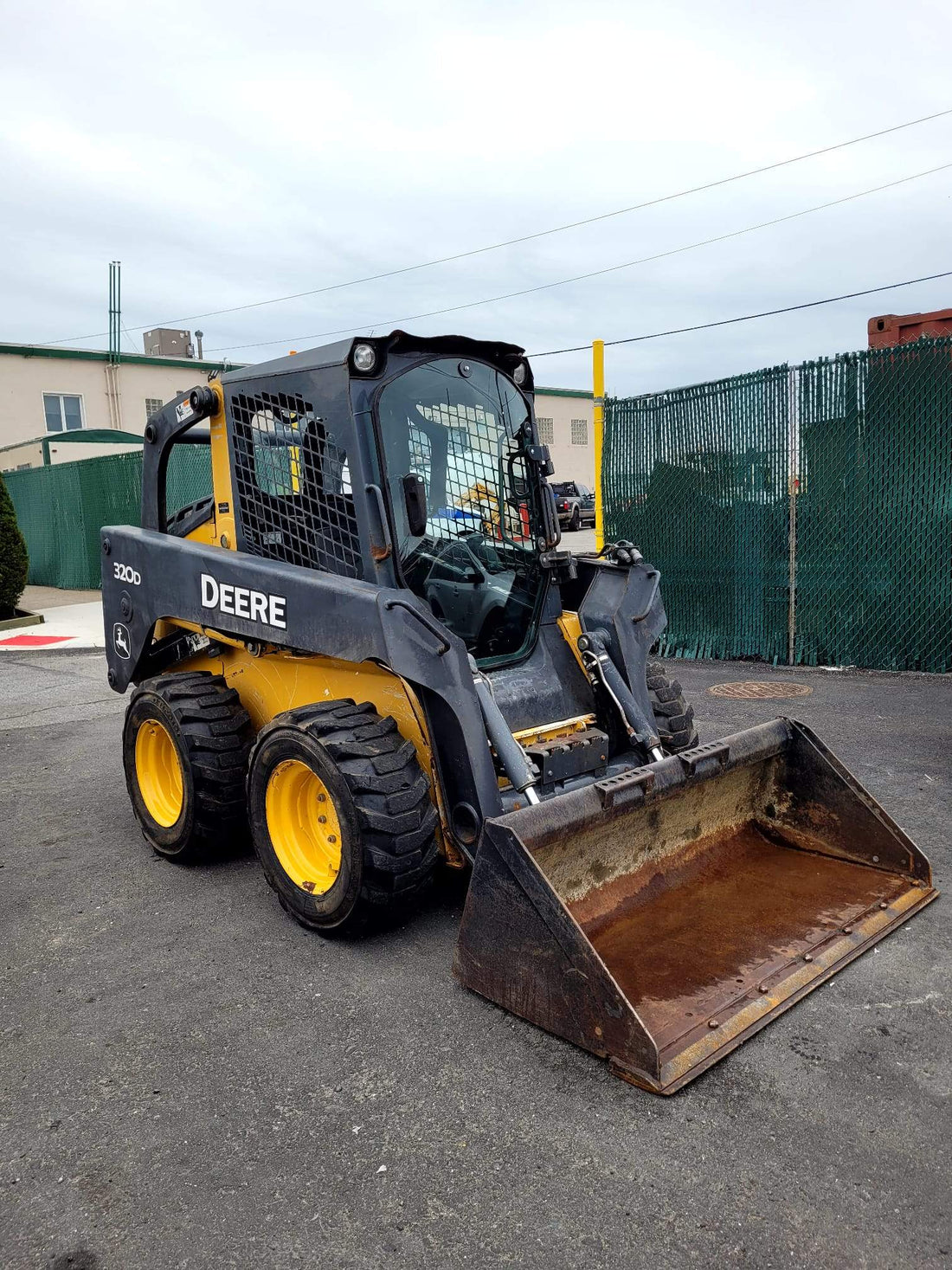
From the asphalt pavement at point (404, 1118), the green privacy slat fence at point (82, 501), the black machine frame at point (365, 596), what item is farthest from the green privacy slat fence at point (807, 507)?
the green privacy slat fence at point (82, 501)

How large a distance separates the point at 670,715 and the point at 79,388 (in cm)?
3095

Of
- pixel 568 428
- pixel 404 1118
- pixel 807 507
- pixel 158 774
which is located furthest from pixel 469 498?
pixel 568 428

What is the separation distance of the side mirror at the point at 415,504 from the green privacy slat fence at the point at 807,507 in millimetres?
5821

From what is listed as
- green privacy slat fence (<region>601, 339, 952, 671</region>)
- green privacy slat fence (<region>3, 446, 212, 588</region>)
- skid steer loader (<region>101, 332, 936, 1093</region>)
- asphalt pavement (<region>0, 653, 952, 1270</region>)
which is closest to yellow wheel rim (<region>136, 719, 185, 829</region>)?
skid steer loader (<region>101, 332, 936, 1093</region>)

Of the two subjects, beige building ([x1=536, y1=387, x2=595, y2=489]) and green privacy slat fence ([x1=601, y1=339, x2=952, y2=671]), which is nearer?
green privacy slat fence ([x1=601, y1=339, x2=952, y2=671])

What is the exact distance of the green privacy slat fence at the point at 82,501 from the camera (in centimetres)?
1661

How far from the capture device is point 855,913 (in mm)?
3637

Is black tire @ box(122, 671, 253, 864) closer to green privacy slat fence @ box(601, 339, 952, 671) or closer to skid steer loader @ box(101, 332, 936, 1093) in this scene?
skid steer loader @ box(101, 332, 936, 1093)

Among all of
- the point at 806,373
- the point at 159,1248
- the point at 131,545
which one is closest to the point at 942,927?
the point at 159,1248

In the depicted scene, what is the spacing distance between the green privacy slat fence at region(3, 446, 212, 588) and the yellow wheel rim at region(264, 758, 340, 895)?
12615 millimetres

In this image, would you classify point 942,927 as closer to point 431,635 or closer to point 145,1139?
point 431,635

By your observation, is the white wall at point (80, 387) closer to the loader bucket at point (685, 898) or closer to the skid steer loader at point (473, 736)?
the skid steer loader at point (473, 736)

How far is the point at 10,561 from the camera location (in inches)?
558

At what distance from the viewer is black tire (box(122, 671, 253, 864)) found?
4.46 m
